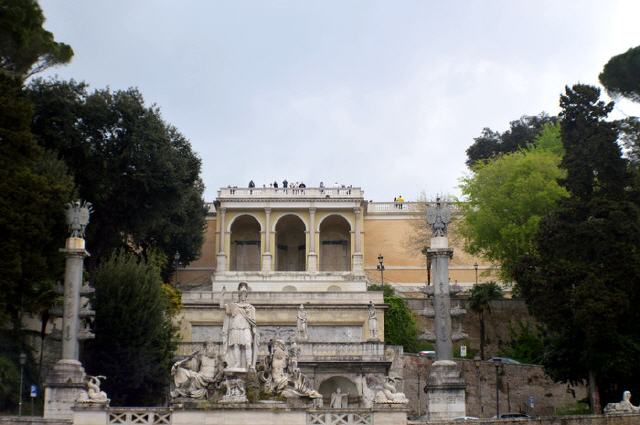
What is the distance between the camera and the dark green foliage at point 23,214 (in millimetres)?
30406

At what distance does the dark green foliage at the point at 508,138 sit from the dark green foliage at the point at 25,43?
3767cm

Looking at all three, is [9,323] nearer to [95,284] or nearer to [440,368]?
[95,284]

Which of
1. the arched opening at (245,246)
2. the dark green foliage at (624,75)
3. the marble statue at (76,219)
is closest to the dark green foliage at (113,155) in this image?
the marble statue at (76,219)

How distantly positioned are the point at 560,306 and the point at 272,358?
1161cm

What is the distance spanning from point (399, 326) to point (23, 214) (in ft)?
71.4

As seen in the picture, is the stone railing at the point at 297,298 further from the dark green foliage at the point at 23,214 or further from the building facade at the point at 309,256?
the dark green foliage at the point at 23,214

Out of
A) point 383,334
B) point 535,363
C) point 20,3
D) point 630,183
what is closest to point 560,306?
point 630,183

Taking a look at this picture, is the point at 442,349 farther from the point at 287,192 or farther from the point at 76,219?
the point at 287,192

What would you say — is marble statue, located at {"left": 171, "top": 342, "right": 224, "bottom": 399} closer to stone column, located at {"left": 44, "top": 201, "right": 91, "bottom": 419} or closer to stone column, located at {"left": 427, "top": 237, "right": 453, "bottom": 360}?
stone column, located at {"left": 44, "top": 201, "right": 91, "bottom": 419}

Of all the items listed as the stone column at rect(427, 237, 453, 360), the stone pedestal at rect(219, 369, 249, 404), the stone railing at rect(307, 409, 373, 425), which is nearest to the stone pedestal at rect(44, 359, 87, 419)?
the stone pedestal at rect(219, 369, 249, 404)

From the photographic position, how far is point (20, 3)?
3556 centimetres

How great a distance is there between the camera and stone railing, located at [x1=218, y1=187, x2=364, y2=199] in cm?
6312

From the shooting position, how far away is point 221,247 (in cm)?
6219

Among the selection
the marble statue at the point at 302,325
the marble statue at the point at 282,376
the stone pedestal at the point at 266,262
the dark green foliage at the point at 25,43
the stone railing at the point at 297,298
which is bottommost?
the marble statue at the point at 282,376
